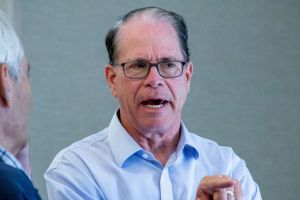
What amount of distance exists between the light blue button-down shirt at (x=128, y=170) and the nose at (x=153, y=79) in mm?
181

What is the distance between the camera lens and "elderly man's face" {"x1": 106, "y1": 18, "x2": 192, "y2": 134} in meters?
1.63

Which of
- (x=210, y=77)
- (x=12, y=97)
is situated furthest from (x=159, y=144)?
(x=210, y=77)

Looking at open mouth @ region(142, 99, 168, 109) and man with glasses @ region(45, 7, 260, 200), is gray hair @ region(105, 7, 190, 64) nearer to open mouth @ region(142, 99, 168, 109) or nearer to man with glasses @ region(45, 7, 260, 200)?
man with glasses @ region(45, 7, 260, 200)

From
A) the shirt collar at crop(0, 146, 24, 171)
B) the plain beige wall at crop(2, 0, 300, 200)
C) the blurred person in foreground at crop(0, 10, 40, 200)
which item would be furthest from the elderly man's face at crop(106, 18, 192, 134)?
the plain beige wall at crop(2, 0, 300, 200)

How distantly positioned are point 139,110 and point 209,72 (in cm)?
117

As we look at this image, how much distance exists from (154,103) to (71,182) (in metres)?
0.34

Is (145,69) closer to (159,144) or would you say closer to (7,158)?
(159,144)

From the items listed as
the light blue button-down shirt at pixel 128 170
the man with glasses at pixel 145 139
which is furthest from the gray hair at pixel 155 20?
the light blue button-down shirt at pixel 128 170

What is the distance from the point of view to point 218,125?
2756 mm

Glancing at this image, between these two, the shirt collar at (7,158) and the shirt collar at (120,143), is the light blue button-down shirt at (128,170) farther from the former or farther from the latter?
the shirt collar at (7,158)

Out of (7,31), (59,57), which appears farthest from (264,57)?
(7,31)

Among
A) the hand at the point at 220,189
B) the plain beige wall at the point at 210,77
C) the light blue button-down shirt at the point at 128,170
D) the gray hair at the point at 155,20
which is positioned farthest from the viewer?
the plain beige wall at the point at 210,77

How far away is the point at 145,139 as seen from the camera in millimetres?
1716

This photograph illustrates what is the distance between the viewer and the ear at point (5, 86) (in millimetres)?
1015
